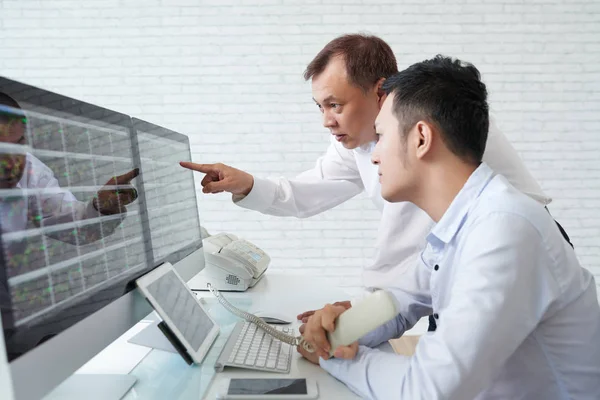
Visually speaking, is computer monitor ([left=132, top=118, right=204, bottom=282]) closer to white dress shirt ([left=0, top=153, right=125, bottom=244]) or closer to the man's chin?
white dress shirt ([left=0, top=153, right=125, bottom=244])

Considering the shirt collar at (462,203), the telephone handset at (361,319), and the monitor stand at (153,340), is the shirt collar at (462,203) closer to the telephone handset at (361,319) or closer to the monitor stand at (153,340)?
the telephone handset at (361,319)

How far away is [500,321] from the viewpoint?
0.74m

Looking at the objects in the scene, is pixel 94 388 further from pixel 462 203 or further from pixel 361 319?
pixel 462 203

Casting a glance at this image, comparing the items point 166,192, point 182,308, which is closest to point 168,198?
point 166,192

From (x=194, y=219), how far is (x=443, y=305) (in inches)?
→ 30.8

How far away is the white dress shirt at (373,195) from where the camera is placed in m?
1.38

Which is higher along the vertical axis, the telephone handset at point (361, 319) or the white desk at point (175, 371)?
the telephone handset at point (361, 319)

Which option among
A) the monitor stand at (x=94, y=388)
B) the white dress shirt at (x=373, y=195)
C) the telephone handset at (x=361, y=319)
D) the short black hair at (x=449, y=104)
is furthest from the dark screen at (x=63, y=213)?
the white dress shirt at (x=373, y=195)

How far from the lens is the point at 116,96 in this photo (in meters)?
3.08

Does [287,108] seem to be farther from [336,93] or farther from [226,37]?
[336,93]

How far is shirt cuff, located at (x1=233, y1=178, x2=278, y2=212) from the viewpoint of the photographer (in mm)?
1726

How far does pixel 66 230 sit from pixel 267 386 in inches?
16.7

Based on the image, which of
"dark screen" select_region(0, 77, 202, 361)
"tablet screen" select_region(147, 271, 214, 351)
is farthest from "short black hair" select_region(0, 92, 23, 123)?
"tablet screen" select_region(147, 271, 214, 351)

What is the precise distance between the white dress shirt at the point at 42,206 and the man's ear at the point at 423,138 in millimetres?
619
